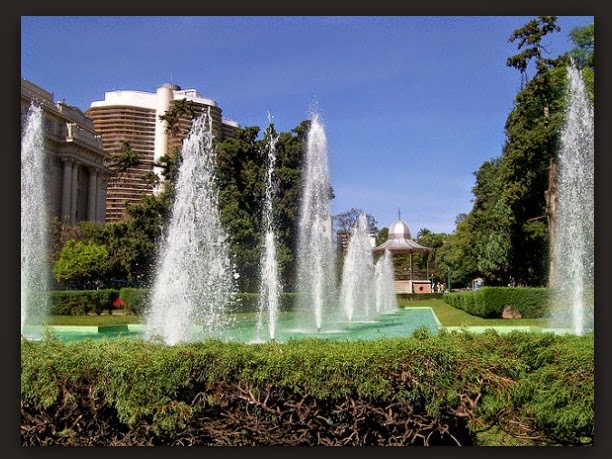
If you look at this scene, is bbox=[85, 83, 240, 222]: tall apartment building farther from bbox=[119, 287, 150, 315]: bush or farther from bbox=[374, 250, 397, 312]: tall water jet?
bbox=[374, 250, 397, 312]: tall water jet

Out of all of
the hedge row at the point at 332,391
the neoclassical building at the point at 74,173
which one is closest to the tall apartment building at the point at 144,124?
the neoclassical building at the point at 74,173

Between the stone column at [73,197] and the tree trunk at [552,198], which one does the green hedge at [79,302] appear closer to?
the tree trunk at [552,198]

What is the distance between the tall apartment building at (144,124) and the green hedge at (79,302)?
16.0ft

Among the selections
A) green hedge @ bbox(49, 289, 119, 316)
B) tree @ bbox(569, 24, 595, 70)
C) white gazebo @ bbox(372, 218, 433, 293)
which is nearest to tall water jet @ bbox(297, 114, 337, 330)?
tree @ bbox(569, 24, 595, 70)

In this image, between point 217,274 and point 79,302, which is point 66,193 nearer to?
point 79,302

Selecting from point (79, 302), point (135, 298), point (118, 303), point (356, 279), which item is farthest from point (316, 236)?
point (79, 302)

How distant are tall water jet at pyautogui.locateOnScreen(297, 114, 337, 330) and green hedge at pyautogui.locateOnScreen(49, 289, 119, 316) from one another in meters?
5.93

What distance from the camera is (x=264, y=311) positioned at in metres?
16.8

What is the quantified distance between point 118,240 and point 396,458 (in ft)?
62.6

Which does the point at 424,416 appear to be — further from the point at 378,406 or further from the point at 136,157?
the point at 136,157

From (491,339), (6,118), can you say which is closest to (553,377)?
(491,339)

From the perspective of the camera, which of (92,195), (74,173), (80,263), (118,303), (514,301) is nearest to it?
(514,301)

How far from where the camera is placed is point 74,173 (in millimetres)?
28891

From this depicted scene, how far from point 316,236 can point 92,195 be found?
61.6ft
